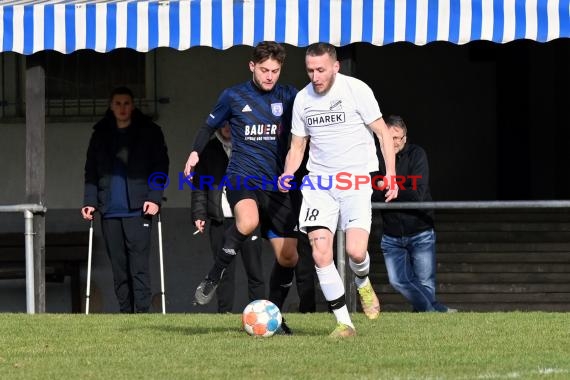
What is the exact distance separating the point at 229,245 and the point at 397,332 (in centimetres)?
132

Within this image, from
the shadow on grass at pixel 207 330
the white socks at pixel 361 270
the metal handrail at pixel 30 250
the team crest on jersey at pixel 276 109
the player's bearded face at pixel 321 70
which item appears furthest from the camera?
the metal handrail at pixel 30 250

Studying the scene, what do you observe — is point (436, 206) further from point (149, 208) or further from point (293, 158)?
point (293, 158)

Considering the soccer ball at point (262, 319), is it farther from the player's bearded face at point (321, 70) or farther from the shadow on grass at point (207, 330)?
the player's bearded face at point (321, 70)

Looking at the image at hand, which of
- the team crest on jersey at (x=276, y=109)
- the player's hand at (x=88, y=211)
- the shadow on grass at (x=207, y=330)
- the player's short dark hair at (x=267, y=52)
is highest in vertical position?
the player's short dark hair at (x=267, y=52)

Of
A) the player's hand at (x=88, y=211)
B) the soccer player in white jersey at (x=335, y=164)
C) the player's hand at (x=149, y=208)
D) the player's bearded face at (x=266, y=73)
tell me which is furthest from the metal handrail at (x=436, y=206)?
the soccer player in white jersey at (x=335, y=164)

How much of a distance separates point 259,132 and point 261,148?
118 mm

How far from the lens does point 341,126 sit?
10344 millimetres

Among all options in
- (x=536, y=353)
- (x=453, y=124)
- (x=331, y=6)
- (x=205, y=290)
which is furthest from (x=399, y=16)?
(x=453, y=124)

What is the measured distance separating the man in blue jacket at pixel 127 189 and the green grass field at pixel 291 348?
1265 mm

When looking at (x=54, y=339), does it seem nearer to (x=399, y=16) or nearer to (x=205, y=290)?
(x=205, y=290)

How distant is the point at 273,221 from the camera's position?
36.0 ft

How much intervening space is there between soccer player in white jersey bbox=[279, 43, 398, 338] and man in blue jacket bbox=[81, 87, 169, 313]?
3.31m

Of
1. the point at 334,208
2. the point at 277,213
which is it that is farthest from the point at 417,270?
the point at 334,208

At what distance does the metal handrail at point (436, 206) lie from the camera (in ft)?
41.9
